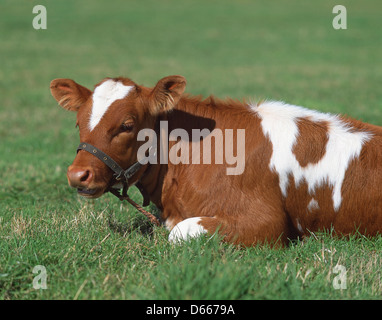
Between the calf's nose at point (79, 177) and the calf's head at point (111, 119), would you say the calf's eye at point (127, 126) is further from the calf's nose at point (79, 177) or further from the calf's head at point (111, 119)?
the calf's nose at point (79, 177)

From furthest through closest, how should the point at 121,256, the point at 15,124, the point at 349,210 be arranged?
1. the point at 15,124
2. the point at 349,210
3. the point at 121,256

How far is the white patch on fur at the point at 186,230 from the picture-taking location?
491cm

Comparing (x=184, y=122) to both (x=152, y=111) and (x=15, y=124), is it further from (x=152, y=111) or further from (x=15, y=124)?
(x=15, y=124)

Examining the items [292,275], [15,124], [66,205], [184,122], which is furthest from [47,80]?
[292,275]

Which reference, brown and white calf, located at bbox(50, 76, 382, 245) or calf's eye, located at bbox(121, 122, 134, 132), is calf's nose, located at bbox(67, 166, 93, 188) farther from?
calf's eye, located at bbox(121, 122, 134, 132)

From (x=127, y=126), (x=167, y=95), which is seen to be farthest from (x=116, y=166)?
(x=167, y=95)

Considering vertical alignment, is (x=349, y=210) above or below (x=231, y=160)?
below

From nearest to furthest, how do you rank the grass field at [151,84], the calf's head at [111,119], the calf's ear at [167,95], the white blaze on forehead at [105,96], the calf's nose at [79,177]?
the grass field at [151,84]
the calf's nose at [79,177]
the calf's head at [111,119]
the white blaze on forehead at [105,96]
the calf's ear at [167,95]

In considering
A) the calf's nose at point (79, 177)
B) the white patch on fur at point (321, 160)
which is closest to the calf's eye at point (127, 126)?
the calf's nose at point (79, 177)

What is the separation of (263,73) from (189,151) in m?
16.8

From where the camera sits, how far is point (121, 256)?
15.5 ft

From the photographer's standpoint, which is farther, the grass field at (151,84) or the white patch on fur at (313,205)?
the white patch on fur at (313,205)

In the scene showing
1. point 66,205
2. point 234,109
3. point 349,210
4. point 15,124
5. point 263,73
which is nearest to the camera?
point 349,210

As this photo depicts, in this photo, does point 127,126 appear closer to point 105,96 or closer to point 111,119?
point 111,119
